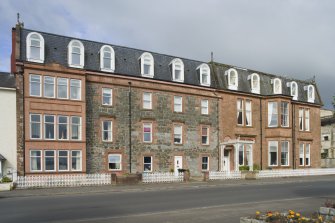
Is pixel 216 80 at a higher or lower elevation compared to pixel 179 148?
higher

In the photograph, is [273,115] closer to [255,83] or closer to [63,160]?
[255,83]

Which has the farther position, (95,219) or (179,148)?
(179,148)

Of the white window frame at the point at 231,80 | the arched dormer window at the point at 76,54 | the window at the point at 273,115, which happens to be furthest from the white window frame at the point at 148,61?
the window at the point at 273,115

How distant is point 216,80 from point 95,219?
1185 inches

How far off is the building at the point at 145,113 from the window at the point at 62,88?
0.08 meters

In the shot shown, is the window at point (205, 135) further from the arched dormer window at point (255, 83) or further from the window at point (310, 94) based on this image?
the window at point (310, 94)

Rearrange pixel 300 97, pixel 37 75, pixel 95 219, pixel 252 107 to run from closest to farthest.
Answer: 1. pixel 95 219
2. pixel 37 75
3. pixel 252 107
4. pixel 300 97

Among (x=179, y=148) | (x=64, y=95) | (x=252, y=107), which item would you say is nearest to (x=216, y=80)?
(x=252, y=107)

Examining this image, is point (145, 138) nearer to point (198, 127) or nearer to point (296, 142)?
point (198, 127)

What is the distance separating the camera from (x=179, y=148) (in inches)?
1465

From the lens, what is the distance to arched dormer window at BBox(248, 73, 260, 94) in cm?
4400

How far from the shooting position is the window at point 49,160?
96.5 feet

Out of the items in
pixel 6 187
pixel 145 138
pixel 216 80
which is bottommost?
pixel 6 187

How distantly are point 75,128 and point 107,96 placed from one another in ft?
13.8
